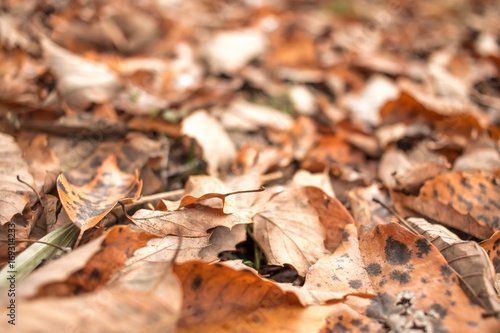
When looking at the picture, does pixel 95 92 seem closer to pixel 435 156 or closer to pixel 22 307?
pixel 22 307

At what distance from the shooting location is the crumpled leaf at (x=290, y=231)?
3.53 ft

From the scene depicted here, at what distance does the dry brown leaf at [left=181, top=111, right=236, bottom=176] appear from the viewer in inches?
59.1

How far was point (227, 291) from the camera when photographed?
2.80 feet

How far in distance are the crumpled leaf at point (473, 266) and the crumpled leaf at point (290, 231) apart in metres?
0.35

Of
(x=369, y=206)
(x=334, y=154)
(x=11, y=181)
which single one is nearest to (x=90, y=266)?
(x=11, y=181)

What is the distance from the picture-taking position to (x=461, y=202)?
4.23 ft

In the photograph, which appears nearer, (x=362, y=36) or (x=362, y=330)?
(x=362, y=330)

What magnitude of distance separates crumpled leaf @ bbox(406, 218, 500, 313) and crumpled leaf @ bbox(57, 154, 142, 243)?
38.3 inches

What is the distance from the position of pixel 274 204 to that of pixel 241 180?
21cm

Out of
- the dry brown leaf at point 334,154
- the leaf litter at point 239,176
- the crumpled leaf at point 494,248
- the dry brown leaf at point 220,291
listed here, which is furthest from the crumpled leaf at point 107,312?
the dry brown leaf at point 334,154

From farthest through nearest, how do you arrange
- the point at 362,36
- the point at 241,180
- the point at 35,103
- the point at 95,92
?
the point at 362,36
the point at 95,92
the point at 35,103
the point at 241,180

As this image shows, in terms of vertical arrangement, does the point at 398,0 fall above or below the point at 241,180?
above

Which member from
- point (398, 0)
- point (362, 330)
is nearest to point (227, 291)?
point (362, 330)

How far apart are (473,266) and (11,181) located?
1.40 m
